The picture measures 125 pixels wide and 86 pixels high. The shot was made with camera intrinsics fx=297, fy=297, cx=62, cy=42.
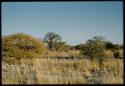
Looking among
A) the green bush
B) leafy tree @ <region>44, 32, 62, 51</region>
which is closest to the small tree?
the green bush

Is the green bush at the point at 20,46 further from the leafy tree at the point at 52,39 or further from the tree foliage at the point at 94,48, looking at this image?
the leafy tree at the point at 52,39

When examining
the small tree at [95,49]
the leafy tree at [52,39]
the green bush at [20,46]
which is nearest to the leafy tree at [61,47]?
the leafy tree at [52,39]

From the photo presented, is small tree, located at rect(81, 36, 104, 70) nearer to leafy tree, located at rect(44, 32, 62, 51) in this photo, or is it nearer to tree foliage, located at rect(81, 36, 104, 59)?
tree foliage, located at rect(81, 36, 104, 59)

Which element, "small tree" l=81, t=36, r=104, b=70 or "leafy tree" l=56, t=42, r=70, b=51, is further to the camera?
"leafy tree" l=56, t=42, r=70, b=51

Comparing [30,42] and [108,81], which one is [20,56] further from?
[108,81]

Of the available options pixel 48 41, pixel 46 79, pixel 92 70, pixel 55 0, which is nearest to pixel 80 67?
pixel 92 70

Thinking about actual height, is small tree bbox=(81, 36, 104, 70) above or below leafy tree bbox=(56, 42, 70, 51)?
below

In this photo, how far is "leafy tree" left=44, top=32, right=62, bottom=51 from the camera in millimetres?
20844

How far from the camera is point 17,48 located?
1044cm

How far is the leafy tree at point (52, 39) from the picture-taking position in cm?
2084

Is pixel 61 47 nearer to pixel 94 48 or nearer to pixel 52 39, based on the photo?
pixel 52 39

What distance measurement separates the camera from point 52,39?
69.6 ft

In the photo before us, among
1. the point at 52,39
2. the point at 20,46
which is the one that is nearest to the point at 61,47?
the point at 52,39

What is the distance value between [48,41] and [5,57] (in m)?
11.4
